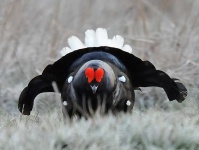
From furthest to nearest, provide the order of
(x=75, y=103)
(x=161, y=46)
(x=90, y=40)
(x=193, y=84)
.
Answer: (x=161, y=46), (x=193, y=84), (x=90, y=40), (x=75, y=103)

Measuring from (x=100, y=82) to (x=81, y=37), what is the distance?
373 cm

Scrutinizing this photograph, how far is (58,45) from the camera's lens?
7996mm

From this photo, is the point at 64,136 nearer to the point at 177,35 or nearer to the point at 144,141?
the point at 144,141

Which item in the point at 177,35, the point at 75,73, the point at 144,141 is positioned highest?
the point at 177,35

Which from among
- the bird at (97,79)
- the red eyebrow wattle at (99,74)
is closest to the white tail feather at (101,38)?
the bird at (97,79)

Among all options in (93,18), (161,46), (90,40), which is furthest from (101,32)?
(93,18)

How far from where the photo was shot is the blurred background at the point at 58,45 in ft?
22.4

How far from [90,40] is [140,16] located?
2.57 metres

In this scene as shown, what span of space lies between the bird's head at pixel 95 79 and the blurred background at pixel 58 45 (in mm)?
1655

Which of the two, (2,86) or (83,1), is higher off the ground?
(83,1)

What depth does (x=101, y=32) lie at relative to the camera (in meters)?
5.69

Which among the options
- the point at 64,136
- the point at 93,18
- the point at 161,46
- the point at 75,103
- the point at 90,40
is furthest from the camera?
the point at 93,18

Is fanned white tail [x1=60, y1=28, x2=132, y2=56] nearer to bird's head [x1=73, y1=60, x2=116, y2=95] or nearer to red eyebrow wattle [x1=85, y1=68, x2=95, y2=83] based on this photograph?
bird's head [x1=73, y1=60, x2=116, y2=95]

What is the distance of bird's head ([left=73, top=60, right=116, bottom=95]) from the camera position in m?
4.50
